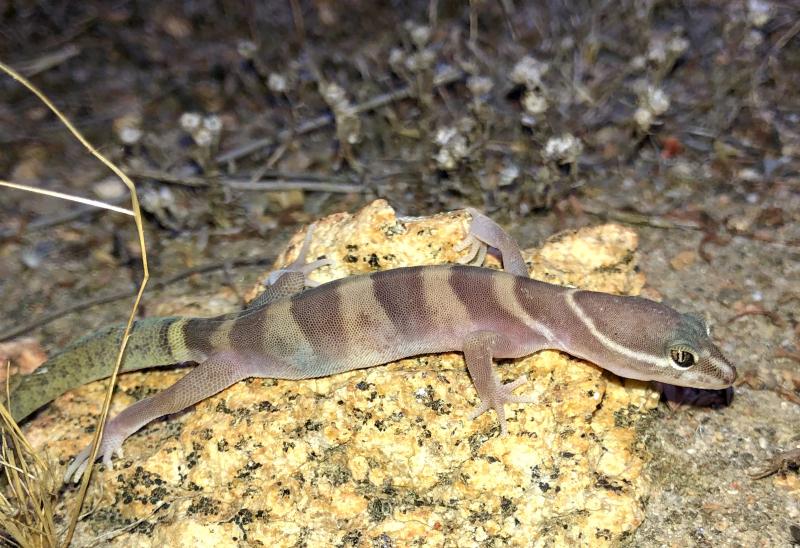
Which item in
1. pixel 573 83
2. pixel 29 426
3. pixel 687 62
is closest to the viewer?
pixel 29 426

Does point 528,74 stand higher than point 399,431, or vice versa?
point 528,74

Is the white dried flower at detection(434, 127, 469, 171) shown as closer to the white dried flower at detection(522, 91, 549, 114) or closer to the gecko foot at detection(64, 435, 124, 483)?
the white dried flower at detection(522, 91, 549, 114)

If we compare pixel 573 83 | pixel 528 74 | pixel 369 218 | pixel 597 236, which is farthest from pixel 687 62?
pixel 369 218

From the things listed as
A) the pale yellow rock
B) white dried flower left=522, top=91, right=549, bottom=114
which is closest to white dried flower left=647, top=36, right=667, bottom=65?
white dried flower left=522, top=91, right=549, bottom=114

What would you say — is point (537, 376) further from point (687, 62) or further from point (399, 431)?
point (687, 62)

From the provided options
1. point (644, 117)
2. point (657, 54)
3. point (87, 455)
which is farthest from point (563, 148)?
point (87, 455)
